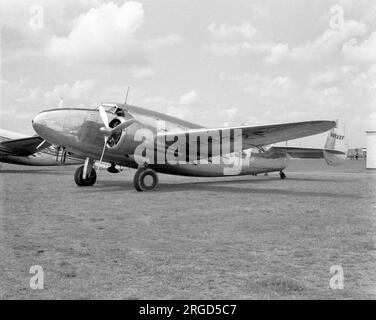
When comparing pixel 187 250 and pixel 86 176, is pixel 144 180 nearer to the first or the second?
pixel 86 176

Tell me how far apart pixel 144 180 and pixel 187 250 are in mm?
8213

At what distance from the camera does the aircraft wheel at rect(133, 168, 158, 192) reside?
13107 mm

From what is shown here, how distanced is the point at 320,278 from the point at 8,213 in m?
6.47

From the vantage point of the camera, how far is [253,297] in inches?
136

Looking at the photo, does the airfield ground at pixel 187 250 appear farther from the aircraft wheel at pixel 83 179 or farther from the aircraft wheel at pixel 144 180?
the aircraft wheel at pixel 83 179

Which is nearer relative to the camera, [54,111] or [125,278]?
[125,278]

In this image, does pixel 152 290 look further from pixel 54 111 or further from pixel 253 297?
pixel 54 111

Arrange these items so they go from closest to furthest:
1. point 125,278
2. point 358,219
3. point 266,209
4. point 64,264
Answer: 1. point 125,278
2. point 64,264
3. point 358,219
4. point 266,209

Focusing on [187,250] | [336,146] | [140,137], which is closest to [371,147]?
[336,146]
